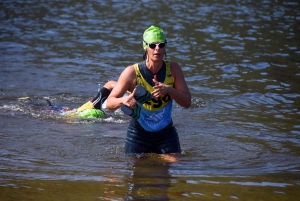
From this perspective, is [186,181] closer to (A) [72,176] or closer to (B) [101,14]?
(A) [72,176]

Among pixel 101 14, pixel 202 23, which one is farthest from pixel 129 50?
pixel 101 14

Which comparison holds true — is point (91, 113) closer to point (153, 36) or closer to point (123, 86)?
point (123, 86)

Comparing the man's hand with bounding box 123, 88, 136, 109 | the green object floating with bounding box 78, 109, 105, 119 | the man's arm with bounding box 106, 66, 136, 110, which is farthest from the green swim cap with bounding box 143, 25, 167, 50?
the green object floating with bounding box 78, 109, 105, 119

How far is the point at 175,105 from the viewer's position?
43.4 ft

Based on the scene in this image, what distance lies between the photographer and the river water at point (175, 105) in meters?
7.45

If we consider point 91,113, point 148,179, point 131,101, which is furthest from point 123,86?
point 91,113

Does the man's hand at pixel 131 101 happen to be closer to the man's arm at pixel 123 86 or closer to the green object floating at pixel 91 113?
the man's arm at pixel 123 86

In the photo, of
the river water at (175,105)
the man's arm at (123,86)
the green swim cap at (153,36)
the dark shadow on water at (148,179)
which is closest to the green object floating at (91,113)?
the river water at (175,105)

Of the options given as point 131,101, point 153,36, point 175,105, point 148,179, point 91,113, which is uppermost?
point 153,36

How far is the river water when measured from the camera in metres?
7.45

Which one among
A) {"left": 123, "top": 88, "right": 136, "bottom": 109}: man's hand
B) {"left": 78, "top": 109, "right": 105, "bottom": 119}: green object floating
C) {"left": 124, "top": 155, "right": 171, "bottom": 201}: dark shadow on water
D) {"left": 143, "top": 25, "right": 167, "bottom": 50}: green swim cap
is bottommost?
{"left": 78, "top": 109, "right": 105, "bottom": 119}: green object floating

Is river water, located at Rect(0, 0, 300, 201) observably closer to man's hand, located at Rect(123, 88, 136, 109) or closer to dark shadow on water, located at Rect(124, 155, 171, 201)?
dark shadow on water, located at Rect(124, 155, 171, 201)

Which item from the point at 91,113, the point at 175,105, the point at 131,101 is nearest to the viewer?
the point at 131,101

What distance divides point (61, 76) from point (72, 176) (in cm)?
860
